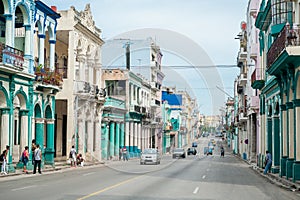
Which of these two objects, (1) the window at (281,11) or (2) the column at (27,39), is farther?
(2) the column at (27,39)

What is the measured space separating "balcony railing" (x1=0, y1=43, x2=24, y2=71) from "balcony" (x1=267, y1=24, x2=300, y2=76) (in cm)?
1422

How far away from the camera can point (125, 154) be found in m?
55.8

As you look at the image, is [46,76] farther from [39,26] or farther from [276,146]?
[276,146]

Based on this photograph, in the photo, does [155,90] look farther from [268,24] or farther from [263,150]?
[268,24]

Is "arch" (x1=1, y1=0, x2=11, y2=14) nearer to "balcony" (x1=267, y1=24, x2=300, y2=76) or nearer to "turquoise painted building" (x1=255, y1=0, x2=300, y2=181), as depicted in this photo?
"turquoise painted building" (x1=255, y1=0, x2=300, y2=181)

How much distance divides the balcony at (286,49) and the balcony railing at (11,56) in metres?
14.2

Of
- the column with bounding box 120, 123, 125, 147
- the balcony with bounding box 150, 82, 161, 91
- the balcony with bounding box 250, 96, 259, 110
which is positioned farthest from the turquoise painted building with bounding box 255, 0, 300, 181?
the balcony with bounding box 150, 82, 161, 91

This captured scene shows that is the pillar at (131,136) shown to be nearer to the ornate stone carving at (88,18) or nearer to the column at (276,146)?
the ornate stone carving at (88,18)

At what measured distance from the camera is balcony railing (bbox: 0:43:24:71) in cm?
2797

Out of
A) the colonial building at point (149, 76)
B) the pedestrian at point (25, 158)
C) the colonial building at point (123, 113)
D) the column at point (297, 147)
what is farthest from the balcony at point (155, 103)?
the column at point (297, 147)

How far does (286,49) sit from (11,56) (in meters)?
15.4

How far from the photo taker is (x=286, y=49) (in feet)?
71.2

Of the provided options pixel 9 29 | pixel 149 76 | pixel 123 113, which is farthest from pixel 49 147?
pixel 149 76

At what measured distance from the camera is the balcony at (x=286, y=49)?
21719 millimetres
